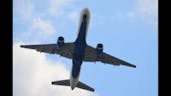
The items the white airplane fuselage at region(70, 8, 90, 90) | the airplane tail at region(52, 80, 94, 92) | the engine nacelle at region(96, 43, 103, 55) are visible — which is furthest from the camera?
the airplane tail at region(52, 80, 94, 92)

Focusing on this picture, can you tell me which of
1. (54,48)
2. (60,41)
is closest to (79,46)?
(60,41)

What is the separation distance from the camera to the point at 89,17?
34.5m

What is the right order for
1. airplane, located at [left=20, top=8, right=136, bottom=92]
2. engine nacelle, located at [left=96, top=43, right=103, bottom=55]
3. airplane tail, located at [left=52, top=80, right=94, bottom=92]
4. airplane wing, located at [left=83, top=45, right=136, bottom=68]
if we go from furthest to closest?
airplane tail, located at [left=52, top=80, right=94, bottom=92] → airplane wing, located at [left=83, top=45, right=136, bottom=68] → engine nacelle, located at [left=96, top=43, right=103, bottom=55] → airplane, located at [left=20, top=8, right=136, bottom=92]

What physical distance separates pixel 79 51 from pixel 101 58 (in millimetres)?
3981

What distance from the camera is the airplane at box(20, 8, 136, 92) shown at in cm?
3462

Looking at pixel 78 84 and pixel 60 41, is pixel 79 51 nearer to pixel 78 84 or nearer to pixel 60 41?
pixel 60 41

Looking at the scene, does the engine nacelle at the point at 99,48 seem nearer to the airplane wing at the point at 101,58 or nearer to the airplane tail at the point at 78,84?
the airplane wing at the point at 101,58

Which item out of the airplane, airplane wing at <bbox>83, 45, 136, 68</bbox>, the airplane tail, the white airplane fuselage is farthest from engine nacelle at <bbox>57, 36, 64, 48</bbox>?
the airplane tail

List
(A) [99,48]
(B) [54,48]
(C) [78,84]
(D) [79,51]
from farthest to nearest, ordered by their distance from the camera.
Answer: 1. (C) [78,84]
2. (B) [54,48]
3. (A) [99,48]
4. (D) [79,51]

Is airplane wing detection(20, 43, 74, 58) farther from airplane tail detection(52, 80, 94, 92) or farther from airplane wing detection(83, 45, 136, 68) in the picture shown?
airplane tail detection(52, 80, 94, 92)

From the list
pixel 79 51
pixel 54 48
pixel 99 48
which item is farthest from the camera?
pixel 54 48

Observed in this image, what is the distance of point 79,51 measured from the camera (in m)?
35.9
